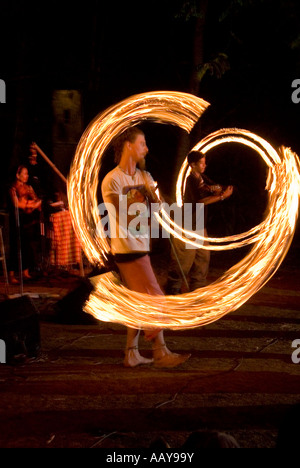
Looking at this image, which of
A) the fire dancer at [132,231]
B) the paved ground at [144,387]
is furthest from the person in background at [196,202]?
the fire dancer at [132,231]

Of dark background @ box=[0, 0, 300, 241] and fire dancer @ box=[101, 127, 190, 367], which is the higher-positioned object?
dark background @ box=[0, 0, 300, 241]

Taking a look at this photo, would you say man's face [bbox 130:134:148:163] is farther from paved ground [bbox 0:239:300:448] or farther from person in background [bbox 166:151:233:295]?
person in background [bbox 166:151:233:295]

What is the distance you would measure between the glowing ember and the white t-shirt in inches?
20.3

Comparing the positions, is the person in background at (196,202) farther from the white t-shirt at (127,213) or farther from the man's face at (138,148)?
the man's face at (138,148)

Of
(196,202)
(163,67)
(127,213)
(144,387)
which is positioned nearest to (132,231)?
(127,213)

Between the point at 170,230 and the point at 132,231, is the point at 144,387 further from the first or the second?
the point at 170,230

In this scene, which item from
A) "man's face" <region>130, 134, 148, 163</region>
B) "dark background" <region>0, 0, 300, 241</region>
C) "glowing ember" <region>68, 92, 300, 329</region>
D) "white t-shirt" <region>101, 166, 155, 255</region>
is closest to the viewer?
"white t-shirt" <region>101, 166, 155, 255</region>

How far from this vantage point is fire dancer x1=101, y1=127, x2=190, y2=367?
21.1 feet

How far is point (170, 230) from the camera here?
8469mm

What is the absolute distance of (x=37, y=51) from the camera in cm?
1803

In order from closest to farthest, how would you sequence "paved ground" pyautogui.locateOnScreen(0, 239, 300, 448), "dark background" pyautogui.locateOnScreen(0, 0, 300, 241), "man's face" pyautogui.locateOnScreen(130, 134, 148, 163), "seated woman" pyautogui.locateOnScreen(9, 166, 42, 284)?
"paved ground" pyautogui.locateOnScreen(0, 239, 300, 448) → "man's face" pyautogui.locateOnScreen(130, 134, 148, 163) → "seated woman" pyautogui.locateOnScreen(9, 166, 42, 284) → "dark background" pyautogui.locateOnScreen(0, 0, 300, 241)

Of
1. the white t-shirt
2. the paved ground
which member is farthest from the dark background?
the white t-shirt

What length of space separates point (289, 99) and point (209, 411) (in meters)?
13.4

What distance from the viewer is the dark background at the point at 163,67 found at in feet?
54.5
